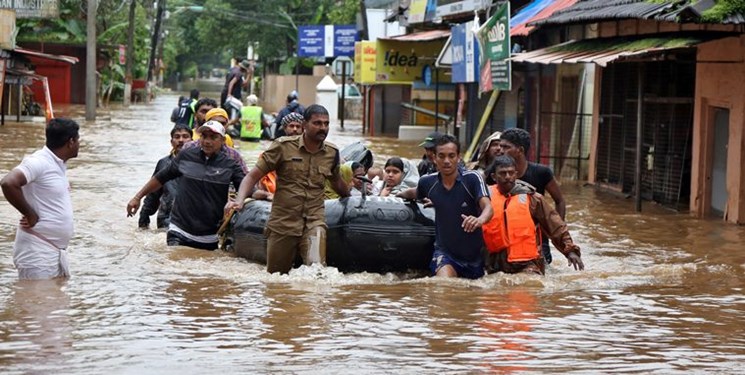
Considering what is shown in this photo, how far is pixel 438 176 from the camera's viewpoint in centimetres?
988

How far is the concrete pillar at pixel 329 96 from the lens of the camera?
164ft

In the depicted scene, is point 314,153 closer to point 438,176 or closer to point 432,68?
point 438,176

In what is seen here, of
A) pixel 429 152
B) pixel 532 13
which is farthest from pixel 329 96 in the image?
pixel 429 152

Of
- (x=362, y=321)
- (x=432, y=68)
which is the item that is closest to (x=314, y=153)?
(x=362, y=321)

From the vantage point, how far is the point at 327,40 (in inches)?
2147

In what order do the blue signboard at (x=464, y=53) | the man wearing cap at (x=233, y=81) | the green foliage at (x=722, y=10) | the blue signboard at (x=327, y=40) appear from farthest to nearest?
the blue signboard at (x=327, y=40) → the man wearing cap at (x=233, y=81) → the blue signboard at (x=464, y=53) → the green foliage at (x=722, y=10)

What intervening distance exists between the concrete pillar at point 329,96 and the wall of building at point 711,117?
32627 millimetres

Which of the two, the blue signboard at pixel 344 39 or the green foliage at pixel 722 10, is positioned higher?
the blue signboard at pixel 344 39

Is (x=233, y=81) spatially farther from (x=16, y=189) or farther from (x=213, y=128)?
(x=16, y=189)

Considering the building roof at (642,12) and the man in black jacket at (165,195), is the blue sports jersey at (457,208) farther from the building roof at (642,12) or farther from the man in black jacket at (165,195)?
the building roof at (642,12)

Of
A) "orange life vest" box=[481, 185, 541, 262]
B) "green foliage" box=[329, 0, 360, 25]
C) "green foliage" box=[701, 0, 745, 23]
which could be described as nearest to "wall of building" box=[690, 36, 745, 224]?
"green foliage" box=[701, 0, 745, 23]

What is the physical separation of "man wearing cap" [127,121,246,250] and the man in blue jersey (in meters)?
1.81

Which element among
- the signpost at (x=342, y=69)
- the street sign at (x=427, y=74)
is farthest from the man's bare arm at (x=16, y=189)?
the signpost at (x=342, y=69)

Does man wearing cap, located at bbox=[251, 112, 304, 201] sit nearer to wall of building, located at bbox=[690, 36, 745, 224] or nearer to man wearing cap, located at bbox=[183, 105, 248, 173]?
man wearing cap, located at bbox=[183, 105, 248, 173]
